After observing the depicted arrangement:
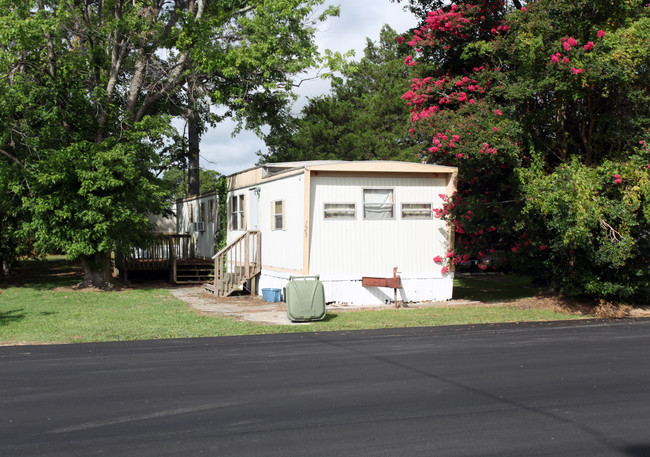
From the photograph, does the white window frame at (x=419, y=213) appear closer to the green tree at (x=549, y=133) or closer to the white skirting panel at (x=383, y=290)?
the green tree at (x=549, y=133)


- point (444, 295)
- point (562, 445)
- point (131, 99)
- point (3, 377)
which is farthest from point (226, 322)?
point (131, 99)

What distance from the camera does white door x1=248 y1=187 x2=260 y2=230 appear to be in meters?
18.0

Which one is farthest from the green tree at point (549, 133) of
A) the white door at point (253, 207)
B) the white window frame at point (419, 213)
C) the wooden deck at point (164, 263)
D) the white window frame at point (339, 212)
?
the wooden deck at point (164, 263)

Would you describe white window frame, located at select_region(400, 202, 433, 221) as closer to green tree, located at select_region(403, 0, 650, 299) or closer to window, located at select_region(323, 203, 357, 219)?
green tree, located at select_region(403, 0, 650, 299)

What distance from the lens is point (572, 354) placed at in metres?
8.84

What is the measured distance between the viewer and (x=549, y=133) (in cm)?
1491

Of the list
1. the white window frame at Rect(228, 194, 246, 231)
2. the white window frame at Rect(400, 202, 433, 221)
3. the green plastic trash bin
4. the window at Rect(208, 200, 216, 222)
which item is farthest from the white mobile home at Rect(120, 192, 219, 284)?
the green plastic trash bin

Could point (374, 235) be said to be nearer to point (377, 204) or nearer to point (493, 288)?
point (377, 204)

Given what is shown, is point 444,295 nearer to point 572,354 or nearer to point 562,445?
point 572,354

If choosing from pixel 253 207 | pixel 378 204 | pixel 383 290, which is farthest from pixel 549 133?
pixel 253 207

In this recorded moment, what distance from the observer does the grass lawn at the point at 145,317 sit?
36.2 feet

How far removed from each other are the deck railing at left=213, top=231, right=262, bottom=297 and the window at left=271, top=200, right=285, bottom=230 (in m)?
1.14

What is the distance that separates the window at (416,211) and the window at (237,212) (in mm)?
5656

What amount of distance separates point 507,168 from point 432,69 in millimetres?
3458
